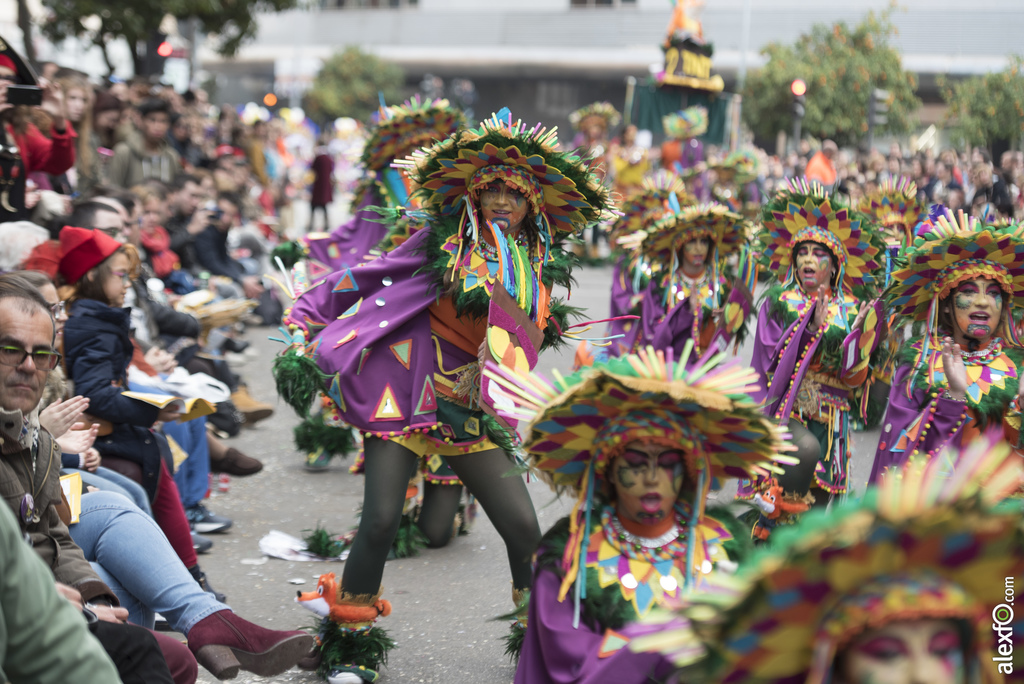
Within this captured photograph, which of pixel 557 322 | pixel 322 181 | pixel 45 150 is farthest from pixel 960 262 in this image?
pixel 322 181

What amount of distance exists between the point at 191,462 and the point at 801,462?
127 inches

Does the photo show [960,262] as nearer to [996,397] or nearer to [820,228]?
[996,397]

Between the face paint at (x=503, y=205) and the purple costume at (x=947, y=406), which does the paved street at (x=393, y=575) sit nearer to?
the face paint at (x=503, y=205)

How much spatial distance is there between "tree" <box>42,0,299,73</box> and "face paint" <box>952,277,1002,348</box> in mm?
13200

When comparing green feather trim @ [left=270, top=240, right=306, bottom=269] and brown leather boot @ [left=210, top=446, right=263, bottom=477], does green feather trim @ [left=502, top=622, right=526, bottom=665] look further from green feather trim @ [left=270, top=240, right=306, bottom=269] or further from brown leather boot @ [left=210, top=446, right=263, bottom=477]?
green feather trim @ [left=270, top=240, right=306, bottom=269]

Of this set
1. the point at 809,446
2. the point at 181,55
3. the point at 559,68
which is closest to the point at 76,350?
the point at 809,446

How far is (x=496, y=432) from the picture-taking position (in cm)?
422

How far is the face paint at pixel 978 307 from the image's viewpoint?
457 centimetres

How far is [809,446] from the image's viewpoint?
539 centimetres

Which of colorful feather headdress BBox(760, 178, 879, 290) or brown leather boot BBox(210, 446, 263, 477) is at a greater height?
colorful feather headdress BBox(760, 178, 879, 290)

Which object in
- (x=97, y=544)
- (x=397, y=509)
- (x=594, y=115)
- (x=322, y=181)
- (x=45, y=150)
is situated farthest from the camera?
(x=322, y=181)

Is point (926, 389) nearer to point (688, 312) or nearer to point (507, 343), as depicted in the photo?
point (507, 343)

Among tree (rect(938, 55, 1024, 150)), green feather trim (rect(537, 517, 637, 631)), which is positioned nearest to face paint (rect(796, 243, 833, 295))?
green feather trim (rect(537, 517, 637, 631))

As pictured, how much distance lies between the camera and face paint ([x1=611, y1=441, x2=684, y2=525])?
2.81 metres
